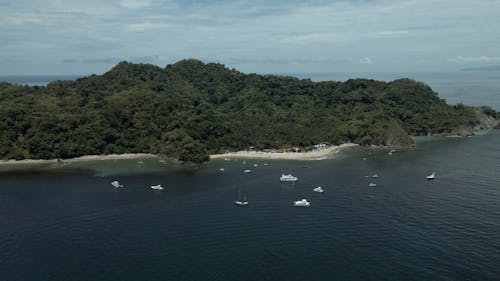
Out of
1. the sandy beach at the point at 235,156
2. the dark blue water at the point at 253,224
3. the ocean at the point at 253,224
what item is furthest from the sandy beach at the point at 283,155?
the dark blue water at the point at 253,224

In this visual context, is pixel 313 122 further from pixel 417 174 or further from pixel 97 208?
pixel 97 208

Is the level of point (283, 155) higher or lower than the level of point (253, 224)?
higher

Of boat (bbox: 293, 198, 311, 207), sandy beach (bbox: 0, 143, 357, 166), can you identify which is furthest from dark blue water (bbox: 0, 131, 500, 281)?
sandy beach (bbox: 0, 143, 357, 166)

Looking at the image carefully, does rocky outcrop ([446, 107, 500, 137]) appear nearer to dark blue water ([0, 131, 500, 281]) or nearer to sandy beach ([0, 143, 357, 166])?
dark blue water ([0, 131, 500, 281])

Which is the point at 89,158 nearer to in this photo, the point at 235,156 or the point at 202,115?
the point at 202,115

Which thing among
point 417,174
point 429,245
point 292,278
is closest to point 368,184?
point 417,174

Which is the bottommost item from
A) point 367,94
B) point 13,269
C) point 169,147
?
point 13,269

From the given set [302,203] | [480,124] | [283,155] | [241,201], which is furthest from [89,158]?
[480,124]
